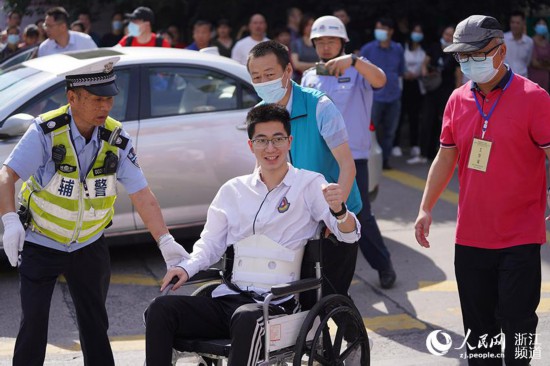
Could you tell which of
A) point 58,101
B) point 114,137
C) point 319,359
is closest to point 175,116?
point 58,101

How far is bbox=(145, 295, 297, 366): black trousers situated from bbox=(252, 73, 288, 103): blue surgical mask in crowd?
45.4 inches

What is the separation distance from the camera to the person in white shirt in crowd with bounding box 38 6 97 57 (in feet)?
34.6

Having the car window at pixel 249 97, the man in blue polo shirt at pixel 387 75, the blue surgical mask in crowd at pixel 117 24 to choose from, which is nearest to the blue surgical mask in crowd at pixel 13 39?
the blue surgical mask in crowd at pixel 117 24

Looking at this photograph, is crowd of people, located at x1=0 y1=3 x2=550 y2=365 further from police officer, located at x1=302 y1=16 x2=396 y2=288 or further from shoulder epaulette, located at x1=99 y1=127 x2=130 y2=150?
police officer, located at x1=302 y1=16 x2=396 y2=288

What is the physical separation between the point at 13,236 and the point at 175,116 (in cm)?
339

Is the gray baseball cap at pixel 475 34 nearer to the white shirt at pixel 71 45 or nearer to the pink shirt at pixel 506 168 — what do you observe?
the pink shirt at pixel 506 168

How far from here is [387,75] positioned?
1192 cm

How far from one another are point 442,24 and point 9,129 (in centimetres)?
851

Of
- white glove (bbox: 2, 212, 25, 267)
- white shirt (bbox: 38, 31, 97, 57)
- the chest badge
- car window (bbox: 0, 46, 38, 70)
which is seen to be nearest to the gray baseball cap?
the chest badge

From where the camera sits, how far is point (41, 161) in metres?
4.74

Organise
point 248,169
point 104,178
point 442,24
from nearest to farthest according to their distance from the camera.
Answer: point 104,178, point 248,169, point 442,24

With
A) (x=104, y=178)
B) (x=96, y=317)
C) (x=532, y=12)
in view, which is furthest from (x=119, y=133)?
(x=532, y=12)

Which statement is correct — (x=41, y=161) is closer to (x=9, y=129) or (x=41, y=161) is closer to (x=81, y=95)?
(x=81, y=95)

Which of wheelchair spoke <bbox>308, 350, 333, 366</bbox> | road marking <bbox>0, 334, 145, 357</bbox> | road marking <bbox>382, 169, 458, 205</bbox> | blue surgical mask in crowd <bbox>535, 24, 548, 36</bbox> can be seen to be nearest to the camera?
wheelchair spoke <bbox>308, 350, 333, 366</bbox>
